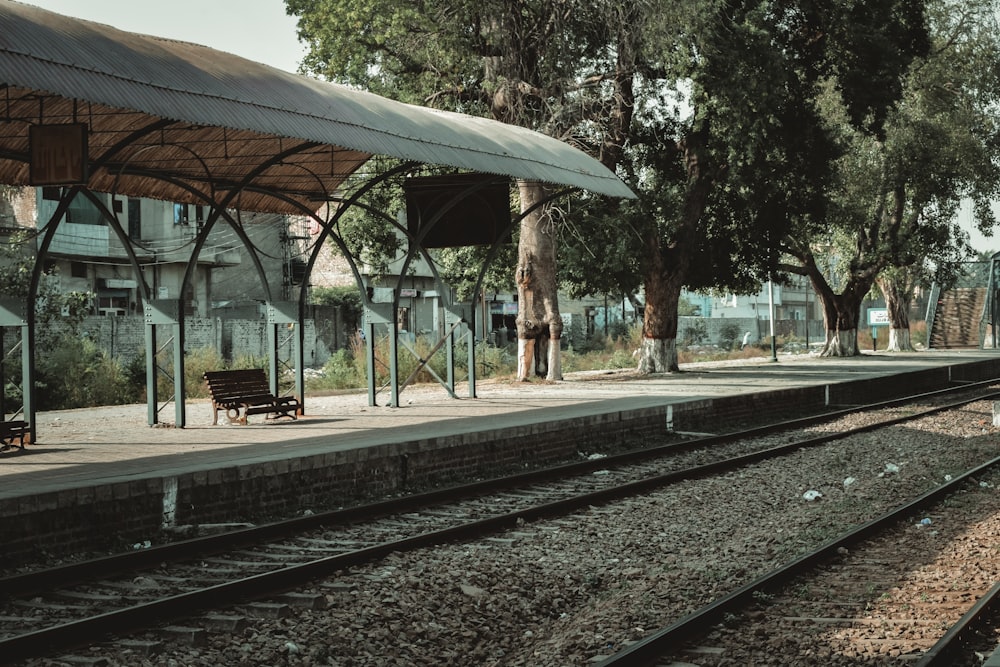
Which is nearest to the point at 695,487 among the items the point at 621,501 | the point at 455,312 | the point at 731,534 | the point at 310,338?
the point at 621,501

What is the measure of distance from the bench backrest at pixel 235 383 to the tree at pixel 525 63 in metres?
9.73

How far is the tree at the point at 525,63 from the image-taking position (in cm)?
2462

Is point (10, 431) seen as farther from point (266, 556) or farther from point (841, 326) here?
point (841, 326)

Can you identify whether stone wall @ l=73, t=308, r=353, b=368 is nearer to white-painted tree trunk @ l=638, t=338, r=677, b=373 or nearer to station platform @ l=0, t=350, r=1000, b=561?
white-painted tree trunk @ l=638, t=338, r=677, b=373

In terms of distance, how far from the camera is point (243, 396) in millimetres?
15852

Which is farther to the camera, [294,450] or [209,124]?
[294,450]

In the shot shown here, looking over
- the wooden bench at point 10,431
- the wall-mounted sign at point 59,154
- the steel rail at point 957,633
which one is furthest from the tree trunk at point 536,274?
the steel rail at point 957,633

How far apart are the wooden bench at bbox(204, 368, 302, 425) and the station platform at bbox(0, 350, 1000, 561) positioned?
28cm

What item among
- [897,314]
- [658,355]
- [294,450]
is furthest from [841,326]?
[294,450]

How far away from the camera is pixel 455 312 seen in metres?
19.7

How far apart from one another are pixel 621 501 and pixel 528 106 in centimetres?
1582

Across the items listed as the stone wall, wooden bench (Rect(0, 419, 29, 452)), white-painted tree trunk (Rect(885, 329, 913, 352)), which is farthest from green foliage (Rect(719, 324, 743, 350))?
wooden bench (Rect(0, 419, 29, 452))

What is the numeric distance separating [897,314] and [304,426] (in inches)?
1636

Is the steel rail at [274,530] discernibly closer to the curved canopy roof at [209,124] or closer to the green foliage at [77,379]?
the curved canopy roof at [209,124]
